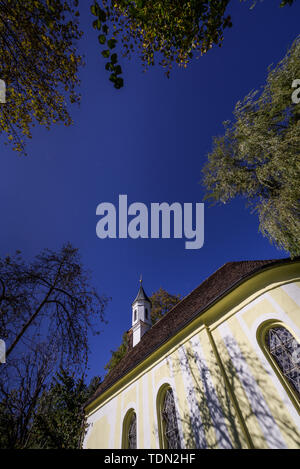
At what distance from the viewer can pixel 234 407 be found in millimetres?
5605

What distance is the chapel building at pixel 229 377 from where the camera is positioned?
17.2 ft

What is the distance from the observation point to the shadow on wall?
5.00 m

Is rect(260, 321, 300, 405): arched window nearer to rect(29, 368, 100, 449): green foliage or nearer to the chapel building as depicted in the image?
the chapel building

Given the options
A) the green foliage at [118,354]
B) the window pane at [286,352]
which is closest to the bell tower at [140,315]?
the green foliage at [118,354]

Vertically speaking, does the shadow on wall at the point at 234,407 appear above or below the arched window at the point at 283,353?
below

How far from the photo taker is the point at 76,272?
5398mm

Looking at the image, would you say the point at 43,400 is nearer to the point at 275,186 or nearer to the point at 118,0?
the point at 118,0

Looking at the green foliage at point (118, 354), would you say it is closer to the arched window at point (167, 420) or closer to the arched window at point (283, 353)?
the arched window at point (167, 420)

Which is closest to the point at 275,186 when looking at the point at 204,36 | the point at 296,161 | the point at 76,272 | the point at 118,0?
the point at 296,161

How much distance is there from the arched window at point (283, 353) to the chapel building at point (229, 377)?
2 cm

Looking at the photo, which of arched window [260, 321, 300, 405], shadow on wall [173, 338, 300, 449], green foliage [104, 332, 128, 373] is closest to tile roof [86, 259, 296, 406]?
shadow on wall [173, 338, 300, 449]

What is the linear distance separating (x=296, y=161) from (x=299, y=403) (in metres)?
6.81

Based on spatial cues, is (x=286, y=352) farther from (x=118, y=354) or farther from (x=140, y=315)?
(x=118, y=354)

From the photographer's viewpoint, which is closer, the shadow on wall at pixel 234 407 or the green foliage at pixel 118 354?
the shadow on wall at pixel 234 407
